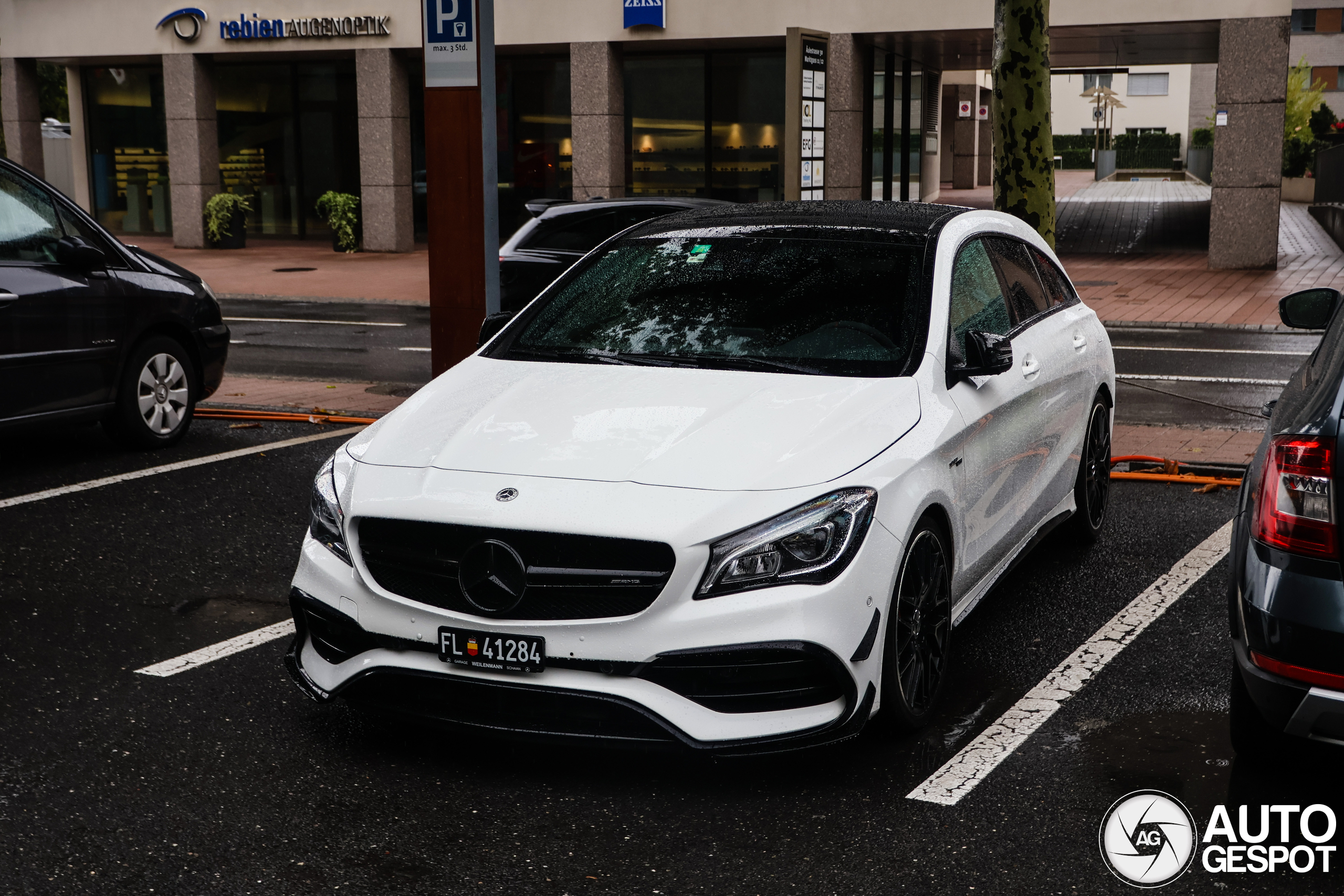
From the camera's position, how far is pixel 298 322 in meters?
17.5

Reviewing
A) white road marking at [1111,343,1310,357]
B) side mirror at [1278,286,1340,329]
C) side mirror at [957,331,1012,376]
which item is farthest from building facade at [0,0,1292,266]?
side mirror at [957,331,1012,376]

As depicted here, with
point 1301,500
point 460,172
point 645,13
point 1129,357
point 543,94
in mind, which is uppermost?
point 645,13

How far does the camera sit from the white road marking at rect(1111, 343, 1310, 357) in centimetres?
1412

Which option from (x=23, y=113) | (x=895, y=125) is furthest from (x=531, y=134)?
(x=23, y=113)

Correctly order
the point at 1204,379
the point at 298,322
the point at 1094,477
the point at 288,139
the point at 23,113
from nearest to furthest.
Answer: the point at 1094,477 < the point at 1204,379 < the point at 298,322 < the point at 288,139 < the point at 23,113

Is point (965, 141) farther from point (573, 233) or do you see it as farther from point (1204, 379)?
point (1204, 379)

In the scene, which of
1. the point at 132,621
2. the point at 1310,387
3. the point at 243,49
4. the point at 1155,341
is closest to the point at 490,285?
the point at 132,621

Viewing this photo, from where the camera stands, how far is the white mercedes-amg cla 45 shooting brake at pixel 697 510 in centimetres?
388

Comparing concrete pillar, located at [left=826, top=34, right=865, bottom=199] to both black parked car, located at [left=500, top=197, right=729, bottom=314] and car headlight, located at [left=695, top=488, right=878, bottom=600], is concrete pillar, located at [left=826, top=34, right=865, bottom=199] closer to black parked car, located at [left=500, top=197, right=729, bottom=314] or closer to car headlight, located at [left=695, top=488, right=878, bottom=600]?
black parked car, located at [left=500, top=197, right=729, bottom=314]

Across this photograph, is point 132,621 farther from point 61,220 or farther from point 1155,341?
point 1155,341

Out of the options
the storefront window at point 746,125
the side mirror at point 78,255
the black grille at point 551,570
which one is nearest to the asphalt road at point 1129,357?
the side mirror at point 78,255

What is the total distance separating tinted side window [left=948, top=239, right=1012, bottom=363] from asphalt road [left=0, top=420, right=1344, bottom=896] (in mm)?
1119

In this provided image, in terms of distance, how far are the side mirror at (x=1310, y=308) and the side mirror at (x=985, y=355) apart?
0.96 metres

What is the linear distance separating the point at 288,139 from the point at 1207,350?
2230 cm
